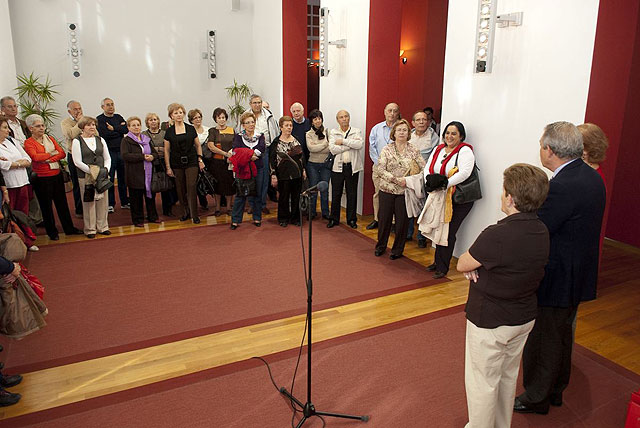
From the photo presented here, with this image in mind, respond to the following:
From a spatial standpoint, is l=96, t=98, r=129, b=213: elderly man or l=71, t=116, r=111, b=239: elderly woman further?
l=96, t=98, r=129, b=213: elderly man

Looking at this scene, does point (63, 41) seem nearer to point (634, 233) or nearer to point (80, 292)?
point (80, 292)

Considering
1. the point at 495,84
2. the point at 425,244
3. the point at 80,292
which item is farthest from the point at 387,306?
the point at 80,292

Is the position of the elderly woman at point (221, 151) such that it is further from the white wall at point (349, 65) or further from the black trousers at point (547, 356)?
the black trousers at point (547, 356)

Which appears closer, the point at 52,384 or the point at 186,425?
the point at 186,425

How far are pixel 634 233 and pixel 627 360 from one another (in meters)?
3.09

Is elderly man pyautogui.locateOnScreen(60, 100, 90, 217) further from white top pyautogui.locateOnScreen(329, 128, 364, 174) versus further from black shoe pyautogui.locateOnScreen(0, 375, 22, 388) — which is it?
black shoe pyautogui.locateOnScreen(0, 375, 22, 388)

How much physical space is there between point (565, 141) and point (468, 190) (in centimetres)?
239

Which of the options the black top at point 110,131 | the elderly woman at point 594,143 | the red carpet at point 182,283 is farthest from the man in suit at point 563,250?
the black top at point 110,131

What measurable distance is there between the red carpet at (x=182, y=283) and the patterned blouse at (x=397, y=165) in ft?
2.97

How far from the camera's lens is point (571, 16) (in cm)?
429

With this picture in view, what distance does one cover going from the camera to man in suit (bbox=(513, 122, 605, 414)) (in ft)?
9.17

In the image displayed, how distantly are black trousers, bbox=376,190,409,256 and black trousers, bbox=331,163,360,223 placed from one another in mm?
1228

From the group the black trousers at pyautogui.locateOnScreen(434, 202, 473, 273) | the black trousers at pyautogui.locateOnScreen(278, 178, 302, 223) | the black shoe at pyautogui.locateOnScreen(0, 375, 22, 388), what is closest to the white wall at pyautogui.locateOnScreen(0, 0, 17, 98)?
the black trousers at pyautogui.locateOnScreen(278, 178, 302, 223)

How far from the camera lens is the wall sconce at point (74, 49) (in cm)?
991
